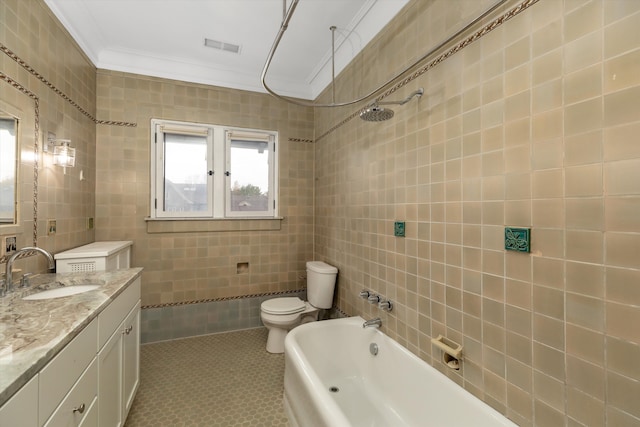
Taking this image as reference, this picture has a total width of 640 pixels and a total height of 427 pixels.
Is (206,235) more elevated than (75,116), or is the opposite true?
(75,116)

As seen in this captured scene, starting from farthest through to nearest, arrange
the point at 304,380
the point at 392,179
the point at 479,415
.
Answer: the point at 392,179 → the point at 304,380 → the point at 479,415

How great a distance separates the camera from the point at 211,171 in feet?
9.35

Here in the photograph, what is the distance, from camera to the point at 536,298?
3.45 feet

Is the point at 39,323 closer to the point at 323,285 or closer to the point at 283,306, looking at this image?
the point at 283,306

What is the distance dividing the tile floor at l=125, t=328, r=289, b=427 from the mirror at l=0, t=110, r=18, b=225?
1350mm

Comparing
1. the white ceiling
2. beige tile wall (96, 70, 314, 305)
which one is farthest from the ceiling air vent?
beige tile wall (96, 70, 314, 305)

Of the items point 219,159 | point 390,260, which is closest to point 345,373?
point 390,260

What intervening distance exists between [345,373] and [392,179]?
4.56 feet

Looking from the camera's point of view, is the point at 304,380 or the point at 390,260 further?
the point at 390,260

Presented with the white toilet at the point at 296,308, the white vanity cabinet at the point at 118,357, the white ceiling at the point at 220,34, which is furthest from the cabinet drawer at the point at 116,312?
the white ceiling at the point at 220,34

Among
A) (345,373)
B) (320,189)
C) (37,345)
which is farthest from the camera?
(320,189)

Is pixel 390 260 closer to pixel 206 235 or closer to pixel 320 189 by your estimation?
pixel 320 189

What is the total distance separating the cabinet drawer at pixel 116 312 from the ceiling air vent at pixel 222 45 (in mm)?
1983

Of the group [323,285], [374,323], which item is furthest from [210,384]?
[374,323]
